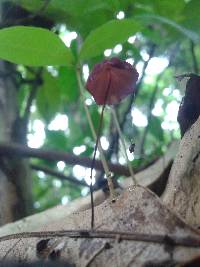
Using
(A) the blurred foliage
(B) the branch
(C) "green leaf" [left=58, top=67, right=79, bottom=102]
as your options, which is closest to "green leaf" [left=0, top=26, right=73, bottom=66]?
(A) the blurred foliage

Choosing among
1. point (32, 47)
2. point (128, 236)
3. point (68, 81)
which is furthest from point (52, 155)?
point (128, 236)

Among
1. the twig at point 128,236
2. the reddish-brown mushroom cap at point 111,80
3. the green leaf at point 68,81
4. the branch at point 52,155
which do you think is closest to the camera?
the twig at point 128,236

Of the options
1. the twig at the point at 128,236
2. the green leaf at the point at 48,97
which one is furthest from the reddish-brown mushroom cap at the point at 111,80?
the green leaf at the point at 48,97

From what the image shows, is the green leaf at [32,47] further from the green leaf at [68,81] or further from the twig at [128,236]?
the green leaf at [68,81]

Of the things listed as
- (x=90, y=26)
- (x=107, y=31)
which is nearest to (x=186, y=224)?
(x=107, y=31)

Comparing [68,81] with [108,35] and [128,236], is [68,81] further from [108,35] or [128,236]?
[128,236]

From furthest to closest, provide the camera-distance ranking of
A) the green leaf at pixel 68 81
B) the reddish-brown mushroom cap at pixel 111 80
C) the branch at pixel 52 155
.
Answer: the green leaf at pixel 68 81 < the branch at pixel 52 155 < the reddish-brown mushroom cap at pixel 111 80

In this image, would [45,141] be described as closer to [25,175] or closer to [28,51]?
[25,175]
